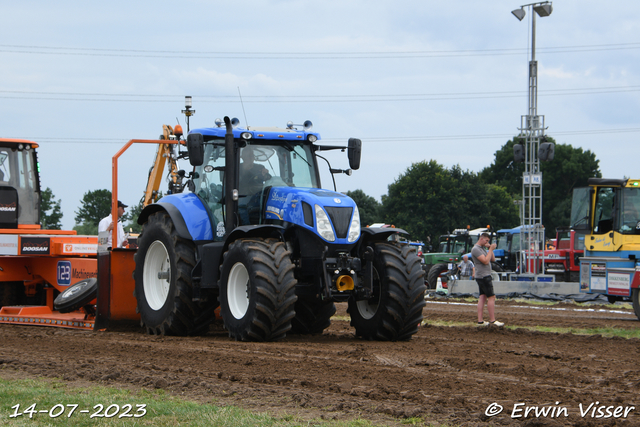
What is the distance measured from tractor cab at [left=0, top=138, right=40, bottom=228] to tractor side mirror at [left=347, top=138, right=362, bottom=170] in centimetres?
633

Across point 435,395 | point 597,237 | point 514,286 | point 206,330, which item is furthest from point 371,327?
point 514,286

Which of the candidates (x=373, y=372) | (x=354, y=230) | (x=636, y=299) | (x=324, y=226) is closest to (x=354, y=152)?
(x=354, y=230)

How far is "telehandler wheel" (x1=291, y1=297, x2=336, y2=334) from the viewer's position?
434 inches

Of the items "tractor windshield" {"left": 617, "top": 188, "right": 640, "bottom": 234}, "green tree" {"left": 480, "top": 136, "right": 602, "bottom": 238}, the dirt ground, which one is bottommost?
the dirt ground

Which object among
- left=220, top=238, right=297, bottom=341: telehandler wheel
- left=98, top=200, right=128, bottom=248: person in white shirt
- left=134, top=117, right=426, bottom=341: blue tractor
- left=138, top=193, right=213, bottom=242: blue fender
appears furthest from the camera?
left=98, top=200, right=128, bottom=248: person in white shirt

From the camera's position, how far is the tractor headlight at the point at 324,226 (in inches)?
368

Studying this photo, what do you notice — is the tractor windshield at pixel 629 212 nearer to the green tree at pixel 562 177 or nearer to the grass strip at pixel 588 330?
the grass strip at pixel 588 330

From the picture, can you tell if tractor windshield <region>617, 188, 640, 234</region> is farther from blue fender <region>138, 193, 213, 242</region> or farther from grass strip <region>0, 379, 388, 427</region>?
grass strip <region>0, 379, 388, 427</region>

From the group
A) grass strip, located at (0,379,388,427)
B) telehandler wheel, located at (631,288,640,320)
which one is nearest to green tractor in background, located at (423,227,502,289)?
telehandler wheel, located at (631,288,640,320)

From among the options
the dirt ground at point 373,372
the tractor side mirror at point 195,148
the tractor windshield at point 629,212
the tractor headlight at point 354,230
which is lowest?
the dirt ground at point 373,372

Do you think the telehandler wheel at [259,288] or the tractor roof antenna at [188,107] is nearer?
the telehandler wheel at [259,288]

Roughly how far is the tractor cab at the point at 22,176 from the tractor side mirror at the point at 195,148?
16.8 ft

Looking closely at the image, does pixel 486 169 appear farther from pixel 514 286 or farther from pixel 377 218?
pixel 514 286

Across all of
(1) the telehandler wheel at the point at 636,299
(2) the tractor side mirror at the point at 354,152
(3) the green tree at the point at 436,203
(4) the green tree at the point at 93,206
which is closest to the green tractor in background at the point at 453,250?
(1) the telehandler wheel at the point at 636,299
